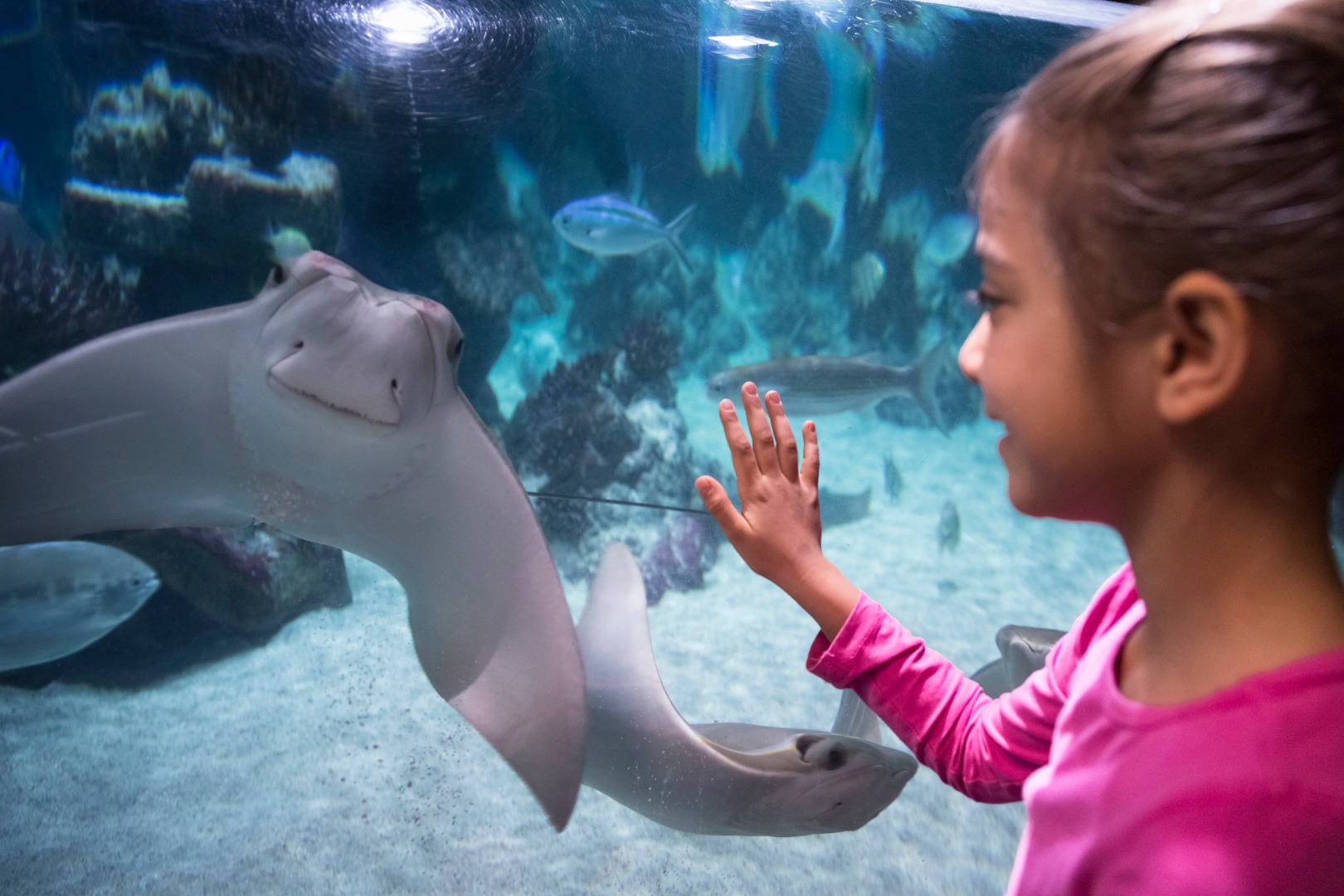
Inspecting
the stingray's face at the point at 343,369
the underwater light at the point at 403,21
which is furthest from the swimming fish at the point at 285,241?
the stingray's face at the point at 343,369

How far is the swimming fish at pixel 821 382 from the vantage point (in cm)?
416

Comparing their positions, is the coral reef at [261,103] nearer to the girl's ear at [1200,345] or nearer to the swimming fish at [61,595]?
the swimming fish at [61,595]

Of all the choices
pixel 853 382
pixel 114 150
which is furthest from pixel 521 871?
pixel 853 382

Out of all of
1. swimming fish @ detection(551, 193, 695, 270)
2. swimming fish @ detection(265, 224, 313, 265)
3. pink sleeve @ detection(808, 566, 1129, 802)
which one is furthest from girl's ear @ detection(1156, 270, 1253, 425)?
swimming fish @ detection(551, 193, 695, 270)

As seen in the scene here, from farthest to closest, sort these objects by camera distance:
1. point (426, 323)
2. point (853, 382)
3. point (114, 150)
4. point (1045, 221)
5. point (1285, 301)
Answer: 1. point (853, 382)
2. point (114, 150)
3. point (426, 323)
4. point (1045, 221)
5. point (1285, 301)

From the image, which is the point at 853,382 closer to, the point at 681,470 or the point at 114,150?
the point at 681,470

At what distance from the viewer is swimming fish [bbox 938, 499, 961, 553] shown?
4.32 metres

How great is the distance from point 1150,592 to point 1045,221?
0.35 meters

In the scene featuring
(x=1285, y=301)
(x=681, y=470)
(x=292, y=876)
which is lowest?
(x=681, y=470)

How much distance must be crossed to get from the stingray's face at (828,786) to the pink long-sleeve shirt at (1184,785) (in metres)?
0.69

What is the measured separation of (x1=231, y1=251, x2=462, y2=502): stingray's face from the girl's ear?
112 cm

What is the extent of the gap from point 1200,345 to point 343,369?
1.23m

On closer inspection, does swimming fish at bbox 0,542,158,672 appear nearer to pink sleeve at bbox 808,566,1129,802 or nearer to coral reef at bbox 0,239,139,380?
coral reef at bbox 0,239,139,380

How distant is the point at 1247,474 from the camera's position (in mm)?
470
